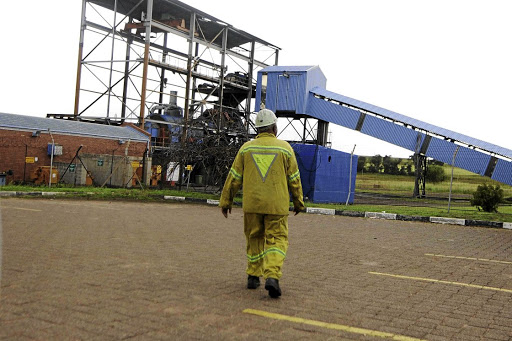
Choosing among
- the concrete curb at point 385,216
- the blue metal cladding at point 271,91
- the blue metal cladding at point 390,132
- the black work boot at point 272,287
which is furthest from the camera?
the blue metal cladding at point 271,91

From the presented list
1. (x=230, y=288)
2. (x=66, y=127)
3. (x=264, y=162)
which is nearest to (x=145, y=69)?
(x=66, y=127)

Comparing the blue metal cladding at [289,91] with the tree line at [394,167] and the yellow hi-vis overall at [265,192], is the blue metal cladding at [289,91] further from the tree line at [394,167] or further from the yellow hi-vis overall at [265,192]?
the yellow hi-vis overall at [265,192]

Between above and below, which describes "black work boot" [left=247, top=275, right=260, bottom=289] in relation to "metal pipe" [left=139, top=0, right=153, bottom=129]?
below

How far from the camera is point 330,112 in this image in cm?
3488

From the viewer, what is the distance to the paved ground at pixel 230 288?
4086 mm

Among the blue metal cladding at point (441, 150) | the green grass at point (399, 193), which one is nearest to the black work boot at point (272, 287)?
the green grass at point (399, 193)

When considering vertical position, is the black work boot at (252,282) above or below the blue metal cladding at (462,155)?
below

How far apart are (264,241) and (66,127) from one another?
30018 millimetres

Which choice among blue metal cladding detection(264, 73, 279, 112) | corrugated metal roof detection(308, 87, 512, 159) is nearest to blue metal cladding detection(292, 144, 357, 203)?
corrugated metal roof detection(308, 87, 512, 159)

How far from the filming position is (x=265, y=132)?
5.91m

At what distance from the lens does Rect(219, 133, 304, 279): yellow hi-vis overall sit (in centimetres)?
554

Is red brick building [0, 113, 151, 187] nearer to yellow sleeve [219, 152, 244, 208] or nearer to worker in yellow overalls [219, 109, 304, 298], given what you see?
yellow sleeve [219, 152, 244, 208]

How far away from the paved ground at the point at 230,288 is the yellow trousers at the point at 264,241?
1.07ft

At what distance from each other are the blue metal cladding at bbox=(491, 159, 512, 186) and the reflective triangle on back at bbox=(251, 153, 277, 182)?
27613 mm
